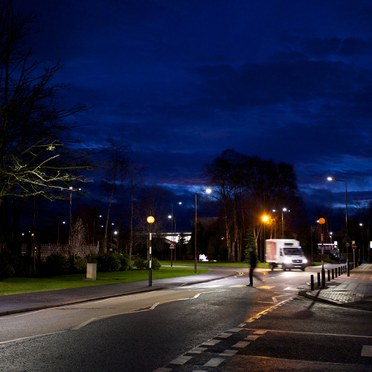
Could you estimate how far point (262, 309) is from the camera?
1678 cm

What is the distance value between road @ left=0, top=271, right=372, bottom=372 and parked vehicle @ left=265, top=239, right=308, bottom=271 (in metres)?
31.5

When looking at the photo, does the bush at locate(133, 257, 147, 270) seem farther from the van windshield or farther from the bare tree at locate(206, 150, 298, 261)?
the bare tree at locate(206, 150, 298, 261)

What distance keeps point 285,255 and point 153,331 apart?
40.1 m

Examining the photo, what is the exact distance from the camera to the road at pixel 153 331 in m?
8.85

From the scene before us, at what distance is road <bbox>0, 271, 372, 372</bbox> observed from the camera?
8.85 meters

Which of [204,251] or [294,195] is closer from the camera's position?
[294,195]

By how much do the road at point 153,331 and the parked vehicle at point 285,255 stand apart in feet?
103

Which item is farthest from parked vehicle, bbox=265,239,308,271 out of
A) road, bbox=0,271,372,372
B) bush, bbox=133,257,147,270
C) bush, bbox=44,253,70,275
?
road, bbox=0,271,372,372

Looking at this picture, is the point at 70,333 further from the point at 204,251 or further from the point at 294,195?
the point at 204,251

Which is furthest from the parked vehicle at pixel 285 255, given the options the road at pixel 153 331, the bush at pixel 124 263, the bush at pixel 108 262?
the road at pixel 153 331

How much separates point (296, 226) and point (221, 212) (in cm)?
1442

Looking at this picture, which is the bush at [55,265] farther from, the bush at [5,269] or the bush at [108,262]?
the bush at [5,269]

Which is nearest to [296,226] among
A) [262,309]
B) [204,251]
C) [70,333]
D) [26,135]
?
[204,251]

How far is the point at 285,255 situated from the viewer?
5062cm
